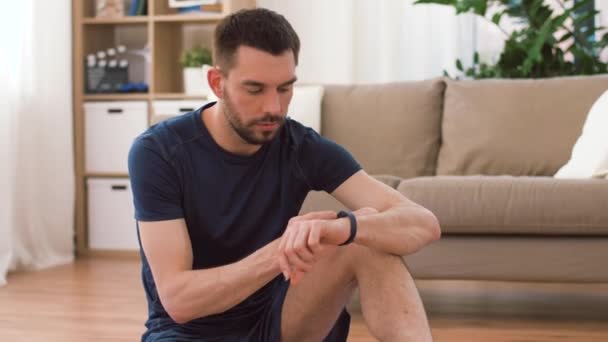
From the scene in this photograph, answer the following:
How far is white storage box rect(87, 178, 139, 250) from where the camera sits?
4.78 m

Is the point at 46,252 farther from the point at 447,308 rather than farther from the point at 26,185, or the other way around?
the point at 447,308

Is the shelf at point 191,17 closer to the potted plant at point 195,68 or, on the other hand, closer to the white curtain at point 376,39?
the potted plant at point 195,68

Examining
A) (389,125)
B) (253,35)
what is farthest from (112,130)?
(253,35)

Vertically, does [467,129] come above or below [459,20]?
below

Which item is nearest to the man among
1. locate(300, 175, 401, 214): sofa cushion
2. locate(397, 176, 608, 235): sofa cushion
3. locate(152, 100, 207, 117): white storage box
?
locate(397, 176, 608, 235): sofa cushion

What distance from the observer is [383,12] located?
5164mm

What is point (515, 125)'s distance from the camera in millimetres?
3693

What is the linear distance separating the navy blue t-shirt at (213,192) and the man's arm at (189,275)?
39mm

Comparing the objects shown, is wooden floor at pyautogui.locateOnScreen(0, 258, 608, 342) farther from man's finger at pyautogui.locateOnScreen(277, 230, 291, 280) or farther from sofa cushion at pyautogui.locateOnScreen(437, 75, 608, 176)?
man's finger at pyautogui.locateOnScreen(277, 230, 291, 280)

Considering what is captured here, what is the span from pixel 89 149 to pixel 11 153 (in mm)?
595

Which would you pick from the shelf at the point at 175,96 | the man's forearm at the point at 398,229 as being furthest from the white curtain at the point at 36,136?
the man's forearm at the point at 398,229

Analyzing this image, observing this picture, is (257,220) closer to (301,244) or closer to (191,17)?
(301,244)

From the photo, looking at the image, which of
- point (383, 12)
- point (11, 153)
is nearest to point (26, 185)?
point (11, 153)

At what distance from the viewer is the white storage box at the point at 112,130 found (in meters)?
4.80
